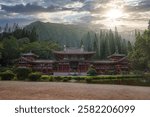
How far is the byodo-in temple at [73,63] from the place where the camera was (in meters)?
42.7

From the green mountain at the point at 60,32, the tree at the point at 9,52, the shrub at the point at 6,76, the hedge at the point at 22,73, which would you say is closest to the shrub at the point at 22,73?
the hedge at the point at 22,73

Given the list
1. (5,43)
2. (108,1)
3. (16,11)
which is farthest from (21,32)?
(108,1)

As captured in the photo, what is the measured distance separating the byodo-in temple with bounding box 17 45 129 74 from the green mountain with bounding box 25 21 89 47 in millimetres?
56510

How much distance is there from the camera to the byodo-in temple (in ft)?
140

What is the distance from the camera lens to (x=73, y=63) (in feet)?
150

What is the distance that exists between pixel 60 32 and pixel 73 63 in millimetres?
79137

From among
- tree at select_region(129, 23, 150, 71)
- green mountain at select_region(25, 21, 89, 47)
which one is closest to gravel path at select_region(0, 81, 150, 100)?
tree at select_region(129, 23, 150, 71)

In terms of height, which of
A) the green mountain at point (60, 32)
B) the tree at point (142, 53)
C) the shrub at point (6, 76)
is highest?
the green mountain at point (60, 32)

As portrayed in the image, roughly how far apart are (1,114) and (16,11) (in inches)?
1208

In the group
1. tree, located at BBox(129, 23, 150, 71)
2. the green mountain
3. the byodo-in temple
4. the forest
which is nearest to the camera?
tree, located at BBox(129, 23, 150, 71)

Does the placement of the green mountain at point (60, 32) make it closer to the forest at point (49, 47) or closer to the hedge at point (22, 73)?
the forest at point (49, 47)

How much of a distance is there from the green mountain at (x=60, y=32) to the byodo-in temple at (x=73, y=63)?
56.5 m

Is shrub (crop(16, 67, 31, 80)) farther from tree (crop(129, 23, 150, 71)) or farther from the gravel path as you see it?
tree (crop(129, 23, 150, 71))

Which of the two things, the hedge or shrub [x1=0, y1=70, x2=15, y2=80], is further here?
the hedge
